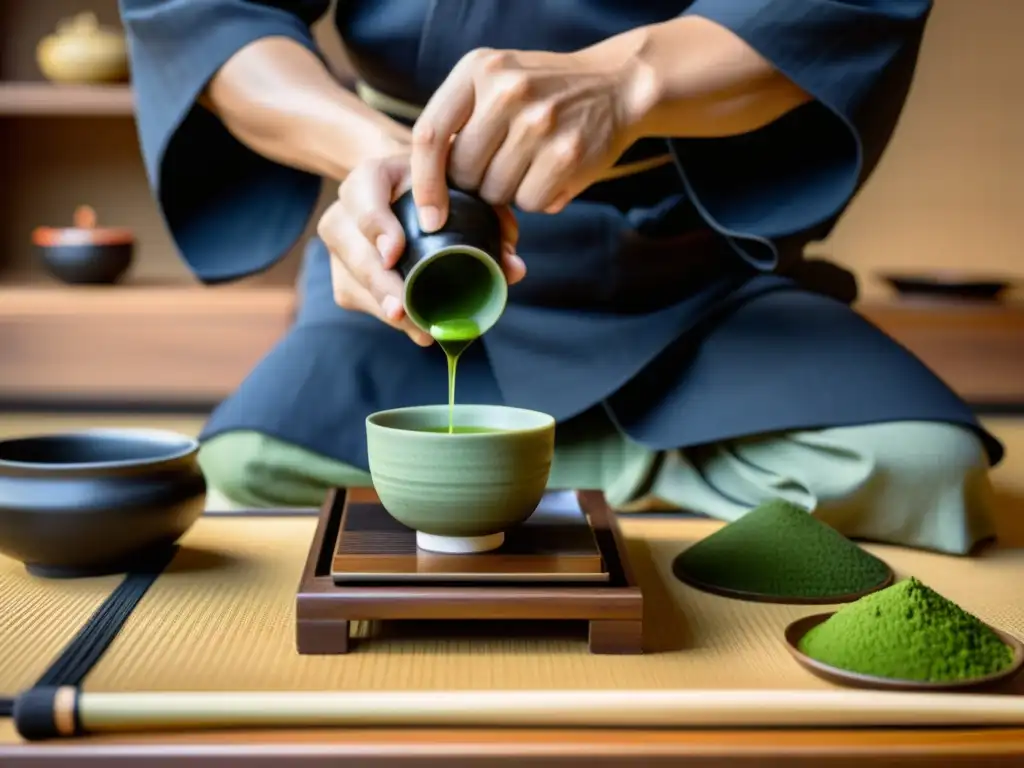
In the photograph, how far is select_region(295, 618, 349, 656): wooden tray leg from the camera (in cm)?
114

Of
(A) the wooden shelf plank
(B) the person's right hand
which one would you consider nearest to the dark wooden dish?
(B) the person's right hand

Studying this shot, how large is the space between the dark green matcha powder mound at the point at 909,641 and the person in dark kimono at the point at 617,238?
0.58 metres

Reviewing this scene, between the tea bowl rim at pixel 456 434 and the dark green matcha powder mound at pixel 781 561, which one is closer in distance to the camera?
the tea bowl rim at pixel 456 434

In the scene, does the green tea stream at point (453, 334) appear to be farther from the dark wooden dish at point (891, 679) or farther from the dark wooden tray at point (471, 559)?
the dark wooden dish at point (891, 679)

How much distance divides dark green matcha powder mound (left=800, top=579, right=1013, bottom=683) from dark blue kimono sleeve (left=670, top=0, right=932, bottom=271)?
2.47 ft

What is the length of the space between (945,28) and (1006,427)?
5.05ft

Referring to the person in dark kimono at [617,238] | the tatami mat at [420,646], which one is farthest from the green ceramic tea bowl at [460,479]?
the person in dark kimono at [617,238]

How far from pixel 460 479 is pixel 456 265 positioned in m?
0.34

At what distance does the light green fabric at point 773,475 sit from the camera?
1694 millimetres

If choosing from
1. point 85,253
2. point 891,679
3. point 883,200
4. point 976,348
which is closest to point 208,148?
point 891,679

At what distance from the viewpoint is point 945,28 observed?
4.05m

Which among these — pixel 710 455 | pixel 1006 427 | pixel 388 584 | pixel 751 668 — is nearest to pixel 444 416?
pixel 388 584

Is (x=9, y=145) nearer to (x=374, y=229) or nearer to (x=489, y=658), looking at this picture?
(x=374, y=229)

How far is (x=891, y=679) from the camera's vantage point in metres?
1.05
